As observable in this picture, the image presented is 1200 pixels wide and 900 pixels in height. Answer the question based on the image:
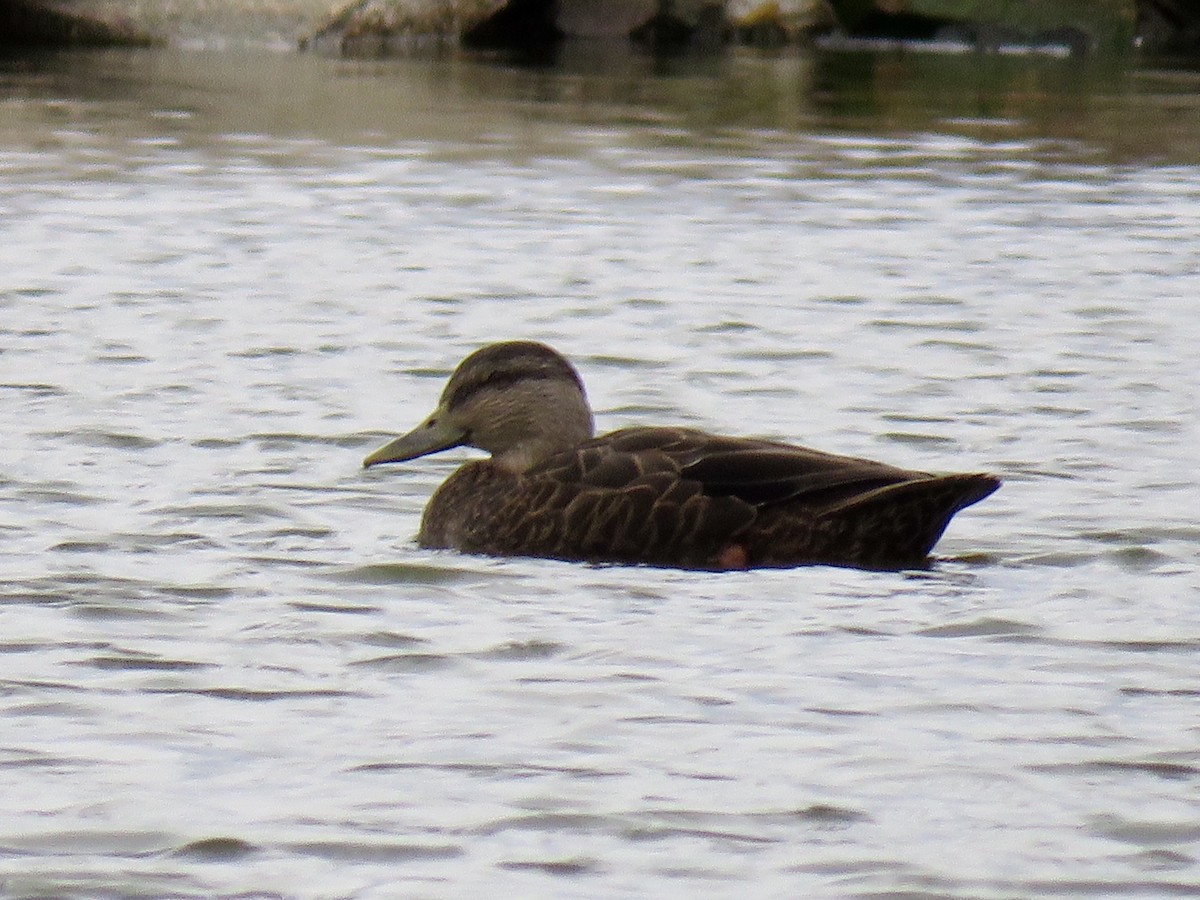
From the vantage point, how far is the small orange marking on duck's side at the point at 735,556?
Answer: 6.93 metres

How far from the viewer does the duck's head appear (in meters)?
7.63

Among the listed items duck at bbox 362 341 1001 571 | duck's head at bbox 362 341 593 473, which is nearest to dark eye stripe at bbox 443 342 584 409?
duck's head at bbox 362 341 593 473

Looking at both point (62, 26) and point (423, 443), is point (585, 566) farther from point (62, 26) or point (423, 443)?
point (62, 26)

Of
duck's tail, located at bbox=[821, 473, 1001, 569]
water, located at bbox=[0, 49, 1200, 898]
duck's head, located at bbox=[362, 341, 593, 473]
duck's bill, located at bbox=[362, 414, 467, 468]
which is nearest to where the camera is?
water, located at bbox=[0, 49, 1200, 898]

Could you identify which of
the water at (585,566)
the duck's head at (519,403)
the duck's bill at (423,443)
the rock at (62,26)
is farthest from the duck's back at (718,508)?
the rock at (62,26)

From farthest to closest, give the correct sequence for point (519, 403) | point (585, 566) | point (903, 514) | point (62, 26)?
1. point (62, 26)
2. point (519, 403)
3. point (585, 566)
4. point (903, 514)

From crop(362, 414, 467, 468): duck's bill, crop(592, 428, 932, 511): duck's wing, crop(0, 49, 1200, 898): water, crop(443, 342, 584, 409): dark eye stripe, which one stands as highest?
crop(443, 342, 584, 409): dark eye stripe

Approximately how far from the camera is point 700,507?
693 centimetres

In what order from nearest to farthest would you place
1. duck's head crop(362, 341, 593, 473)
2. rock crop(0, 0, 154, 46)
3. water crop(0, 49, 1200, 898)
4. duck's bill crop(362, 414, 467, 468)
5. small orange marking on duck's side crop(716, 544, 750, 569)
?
water crop(0, 49, 1200, 898) < small orange marking on duck's side crop(716, 544, 750, 569) < duck's head crop(362, 341, 593, 473) < duck's bill crop(362, 414, 467, 468) < rock crop(0, 0, 154, 46)

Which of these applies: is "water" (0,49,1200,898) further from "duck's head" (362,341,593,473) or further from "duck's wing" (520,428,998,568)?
"duck's head" (362,341,593,473)

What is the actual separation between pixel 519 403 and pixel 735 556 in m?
1.01

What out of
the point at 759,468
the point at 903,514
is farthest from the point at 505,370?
the point at 903,514

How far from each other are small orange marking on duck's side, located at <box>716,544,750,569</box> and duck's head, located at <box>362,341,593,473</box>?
2.73ft

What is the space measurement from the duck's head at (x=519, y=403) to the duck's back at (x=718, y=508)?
16.1 inches
